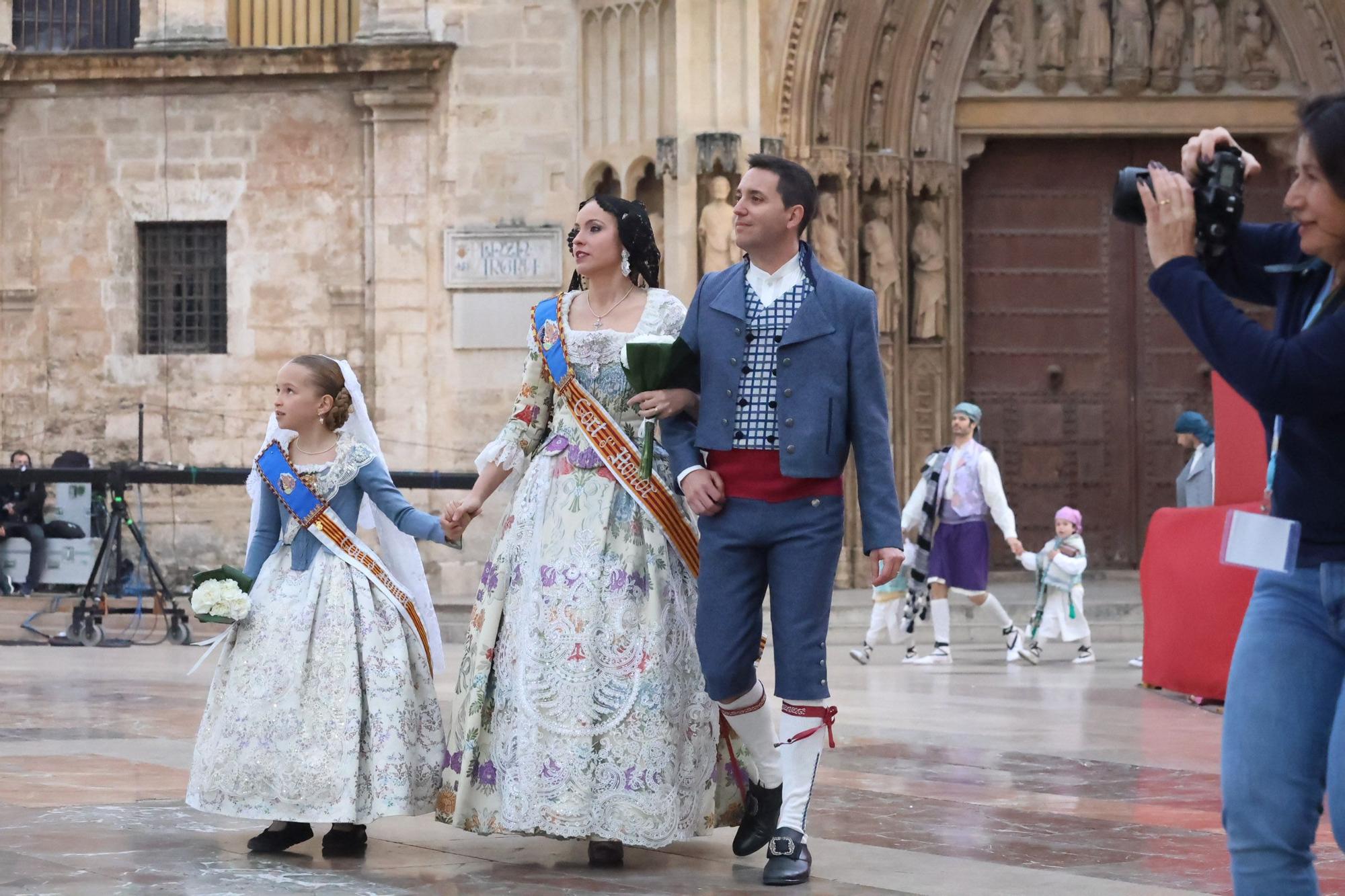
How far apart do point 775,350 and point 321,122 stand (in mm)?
14226

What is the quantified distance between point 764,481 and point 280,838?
175 cm

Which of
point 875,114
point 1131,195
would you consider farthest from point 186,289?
point 1131,195

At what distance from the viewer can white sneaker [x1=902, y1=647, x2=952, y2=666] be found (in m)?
13.9

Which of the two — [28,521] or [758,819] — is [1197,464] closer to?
[758,819]

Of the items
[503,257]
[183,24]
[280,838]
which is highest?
[183,24]

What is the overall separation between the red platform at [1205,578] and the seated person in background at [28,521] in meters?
9.19

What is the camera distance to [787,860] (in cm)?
561

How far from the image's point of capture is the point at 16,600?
17.0 m

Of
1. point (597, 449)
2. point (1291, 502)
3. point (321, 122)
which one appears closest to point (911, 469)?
point (321, 122)

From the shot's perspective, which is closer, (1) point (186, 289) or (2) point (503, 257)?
(2) point (503, 257)

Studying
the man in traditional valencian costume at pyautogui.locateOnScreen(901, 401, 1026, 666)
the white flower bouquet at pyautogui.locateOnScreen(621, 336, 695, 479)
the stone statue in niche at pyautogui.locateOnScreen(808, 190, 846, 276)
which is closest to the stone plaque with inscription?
the stone statue in niche at pyautogui.locateOnScreen(808, 190, 846, 276)

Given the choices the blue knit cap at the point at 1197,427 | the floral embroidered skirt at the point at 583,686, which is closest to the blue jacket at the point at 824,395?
the floral embroidered skirt at the point at 583,686

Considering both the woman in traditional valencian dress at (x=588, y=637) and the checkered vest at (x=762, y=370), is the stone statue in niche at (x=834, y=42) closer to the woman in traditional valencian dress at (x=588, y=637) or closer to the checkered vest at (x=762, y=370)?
the woman in traditional valencian dress at (x=588, y=637)

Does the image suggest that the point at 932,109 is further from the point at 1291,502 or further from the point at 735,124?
the point at 1291,502
